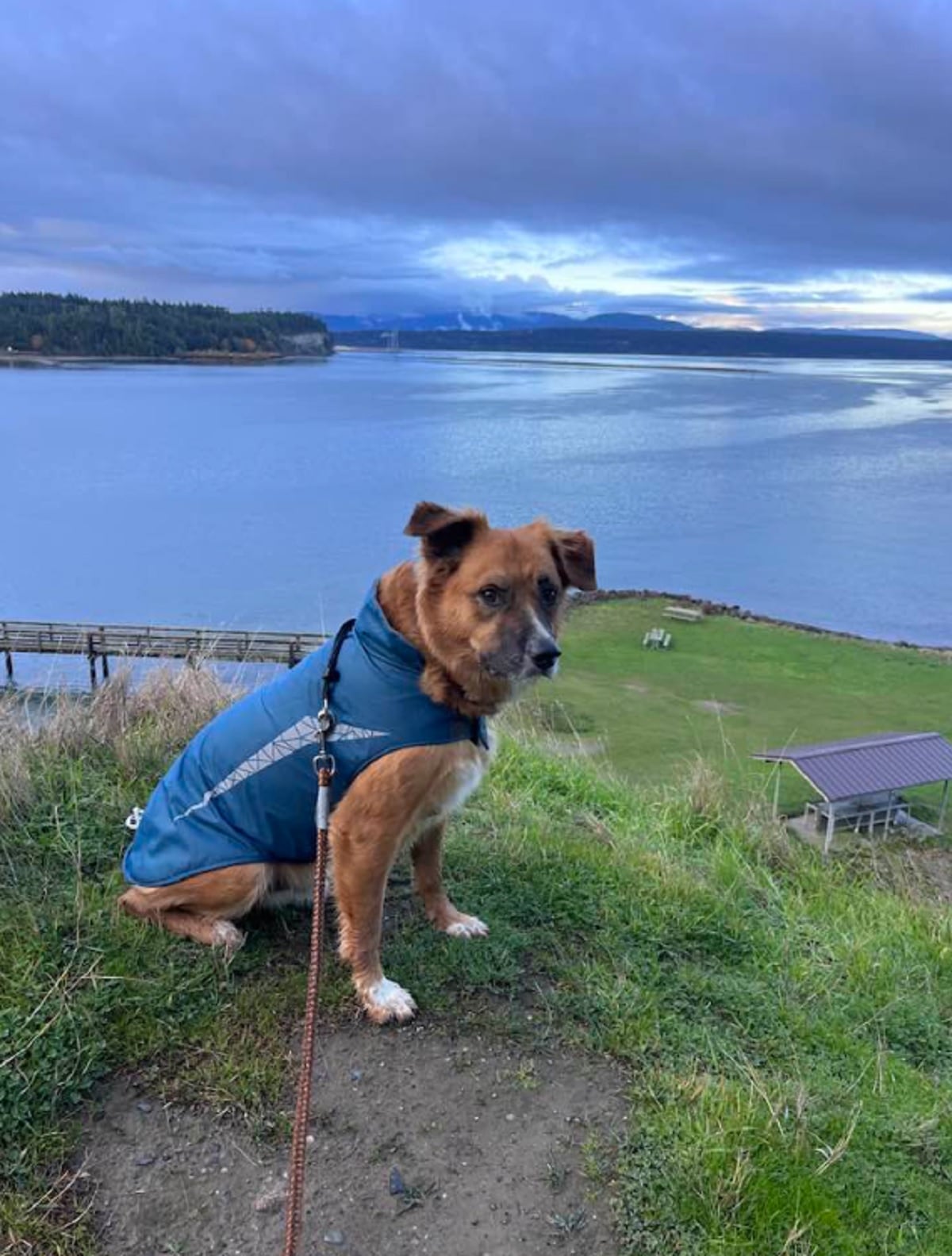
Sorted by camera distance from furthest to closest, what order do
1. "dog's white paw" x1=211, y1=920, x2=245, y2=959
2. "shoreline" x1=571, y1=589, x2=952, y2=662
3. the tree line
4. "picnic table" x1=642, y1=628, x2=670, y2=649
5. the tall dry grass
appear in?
1. the tree line
2. "shoreline" x1=571, y1=589, x2=952, y2=662
3. "picnic table" x1=642, y1=628, x2=670, y2=649
4. the tall dry grass
5. "dog's white paw" x1=211, y1=920, x2=245, y2=959

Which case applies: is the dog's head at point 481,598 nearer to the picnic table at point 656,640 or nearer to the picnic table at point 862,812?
the picnic table at point 862,812

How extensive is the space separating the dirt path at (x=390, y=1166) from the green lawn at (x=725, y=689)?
679 inches

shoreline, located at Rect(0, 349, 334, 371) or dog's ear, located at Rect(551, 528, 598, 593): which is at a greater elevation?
shoreline, located at Rect(0, 349, 334, 371)

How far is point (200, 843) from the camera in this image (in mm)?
3896

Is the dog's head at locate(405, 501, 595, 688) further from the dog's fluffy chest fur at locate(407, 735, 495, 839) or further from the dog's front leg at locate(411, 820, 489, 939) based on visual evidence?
the dog's front leg at locate(411, 820, 489, 939)

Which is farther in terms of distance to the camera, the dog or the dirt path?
the dog

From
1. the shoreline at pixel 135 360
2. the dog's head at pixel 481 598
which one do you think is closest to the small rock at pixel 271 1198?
the dog's head at pixel 481 598

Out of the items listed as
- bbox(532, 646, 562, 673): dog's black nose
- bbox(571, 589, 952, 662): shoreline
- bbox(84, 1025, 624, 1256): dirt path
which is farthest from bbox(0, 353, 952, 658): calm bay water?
bbox(84, 1025, 624, 1256): dirt path

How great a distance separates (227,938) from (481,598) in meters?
1.73

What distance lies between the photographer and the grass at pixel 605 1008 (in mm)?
2912

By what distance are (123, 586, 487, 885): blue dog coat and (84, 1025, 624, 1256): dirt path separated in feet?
2.90

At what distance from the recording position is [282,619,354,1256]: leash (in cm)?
264

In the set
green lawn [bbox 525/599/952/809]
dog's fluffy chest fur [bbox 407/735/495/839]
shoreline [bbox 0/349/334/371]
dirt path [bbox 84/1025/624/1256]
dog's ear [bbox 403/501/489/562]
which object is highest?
A: shoreline [bbox 0/349/334/371]

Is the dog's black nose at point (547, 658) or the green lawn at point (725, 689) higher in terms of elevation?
the dog's black nose at point (547, 658)
